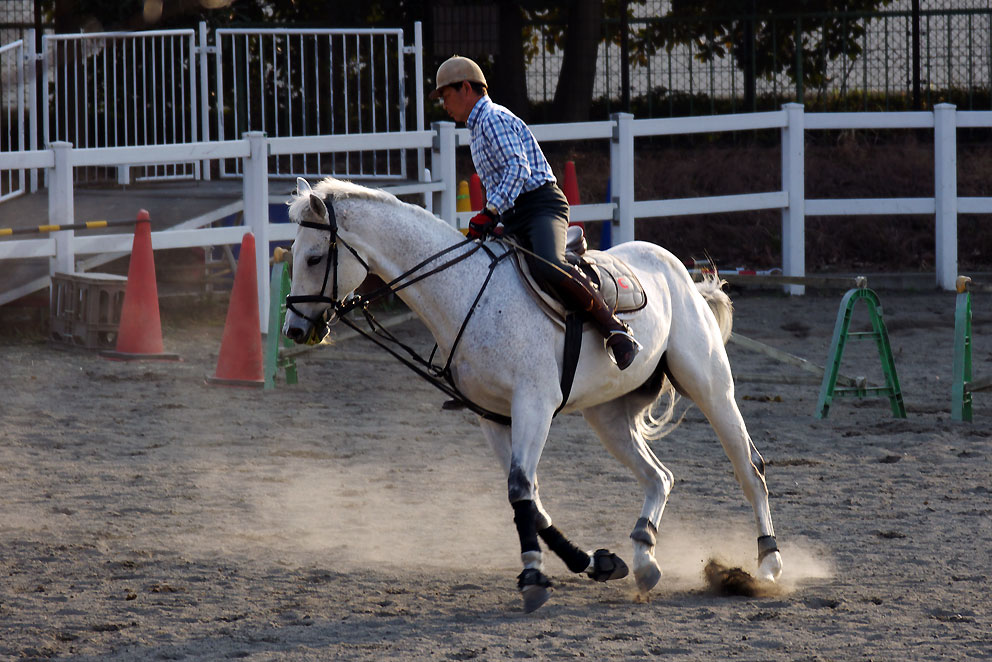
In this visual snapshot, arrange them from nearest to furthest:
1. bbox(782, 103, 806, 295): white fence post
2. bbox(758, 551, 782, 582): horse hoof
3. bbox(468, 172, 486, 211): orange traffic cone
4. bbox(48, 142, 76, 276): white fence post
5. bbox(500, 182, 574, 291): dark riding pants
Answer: bbox(500, 182, 574, 291): dark riding pants
bbox(758, 551, 782, 582): horse hoof
bbox(48, 142, 76, 276): white fence post
bbox(782, 103, 806, 295): white fence post
bbox(468, 172, 486, 211): orange traffic cone

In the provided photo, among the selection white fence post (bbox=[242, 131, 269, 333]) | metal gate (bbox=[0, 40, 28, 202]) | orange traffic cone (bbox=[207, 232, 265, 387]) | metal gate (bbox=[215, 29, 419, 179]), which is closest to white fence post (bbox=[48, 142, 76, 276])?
metal gate (bbox=[0, 40, 28, 202])

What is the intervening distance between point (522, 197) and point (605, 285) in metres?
0.50

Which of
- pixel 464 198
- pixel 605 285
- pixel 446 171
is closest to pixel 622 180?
pixel 464 198

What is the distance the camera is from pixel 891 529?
641 centimetres

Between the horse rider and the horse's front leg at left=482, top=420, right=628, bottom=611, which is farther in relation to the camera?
the horse rider

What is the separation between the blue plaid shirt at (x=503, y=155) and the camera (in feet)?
17.9

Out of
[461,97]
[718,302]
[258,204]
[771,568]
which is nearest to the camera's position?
[461,97]

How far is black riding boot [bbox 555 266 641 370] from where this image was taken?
5.45 meters

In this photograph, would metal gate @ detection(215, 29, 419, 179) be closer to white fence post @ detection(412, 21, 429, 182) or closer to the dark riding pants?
white fence post @ detection(412, 21, 429, 182)

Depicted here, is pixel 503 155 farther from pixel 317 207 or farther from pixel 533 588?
pixel 533 588

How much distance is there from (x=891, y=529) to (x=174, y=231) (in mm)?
7353

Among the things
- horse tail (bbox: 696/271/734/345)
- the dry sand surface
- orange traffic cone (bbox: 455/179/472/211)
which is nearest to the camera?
the dry sand surface

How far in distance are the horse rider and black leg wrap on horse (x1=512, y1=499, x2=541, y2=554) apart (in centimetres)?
72

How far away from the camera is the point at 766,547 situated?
575cm
